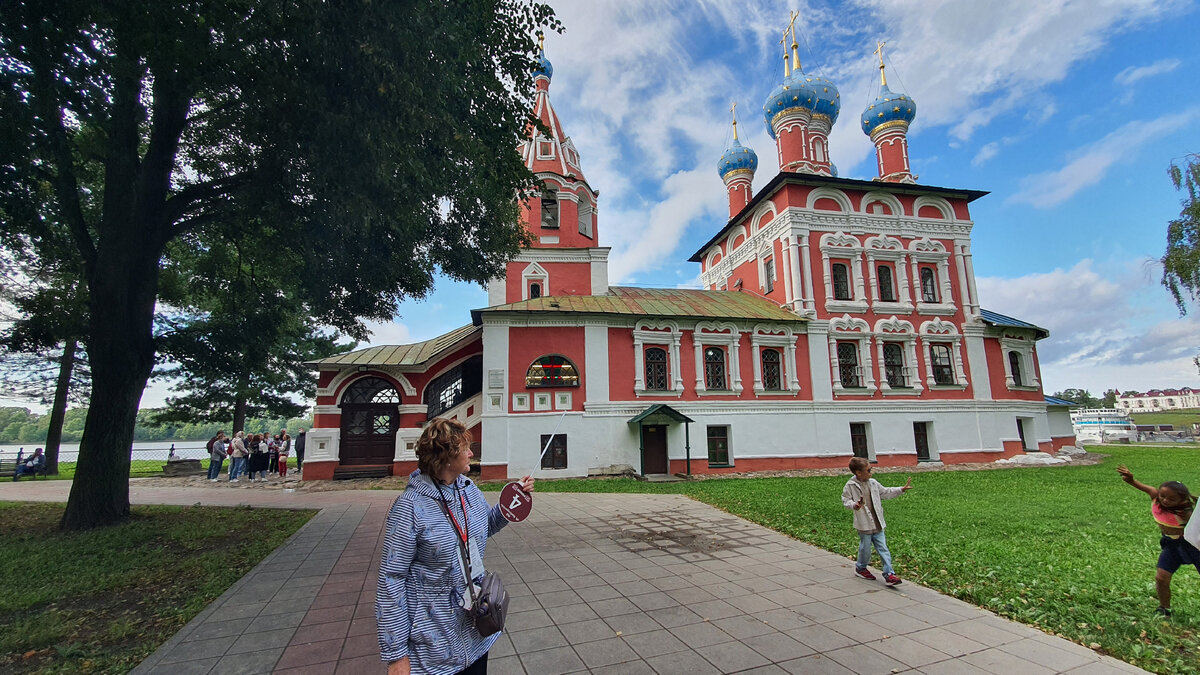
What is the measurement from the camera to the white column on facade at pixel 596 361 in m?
17.5

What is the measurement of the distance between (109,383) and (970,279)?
29166 millimetres

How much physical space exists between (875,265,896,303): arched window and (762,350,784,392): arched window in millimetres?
6307

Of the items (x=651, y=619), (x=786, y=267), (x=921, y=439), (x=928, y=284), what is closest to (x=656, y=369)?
(x=786, y=267)

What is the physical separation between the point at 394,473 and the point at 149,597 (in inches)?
461

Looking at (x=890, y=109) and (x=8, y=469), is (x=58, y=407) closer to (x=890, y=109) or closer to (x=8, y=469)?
(x=8, y=469)

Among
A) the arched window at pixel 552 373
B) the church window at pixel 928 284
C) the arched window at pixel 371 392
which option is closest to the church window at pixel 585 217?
the arched window at pixel 552 373

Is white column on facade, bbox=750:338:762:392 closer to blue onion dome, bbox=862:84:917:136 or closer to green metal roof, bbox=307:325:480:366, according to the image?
green metal roof, bbox=307:325:480:366

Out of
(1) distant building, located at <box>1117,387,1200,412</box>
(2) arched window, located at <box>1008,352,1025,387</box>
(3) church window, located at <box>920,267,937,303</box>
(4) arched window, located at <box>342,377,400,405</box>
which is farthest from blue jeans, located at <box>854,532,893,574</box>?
(1) distant building, located at <box>1117,387,1200,412</box>

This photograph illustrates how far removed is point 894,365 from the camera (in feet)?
70.1

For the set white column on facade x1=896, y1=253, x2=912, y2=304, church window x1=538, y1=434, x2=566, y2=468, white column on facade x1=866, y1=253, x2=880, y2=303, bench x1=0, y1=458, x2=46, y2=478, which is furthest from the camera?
white column on facade x1=896, y1=253, x2=912, y2=304

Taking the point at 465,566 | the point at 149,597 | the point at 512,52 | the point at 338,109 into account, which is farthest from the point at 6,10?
the point at 465,566

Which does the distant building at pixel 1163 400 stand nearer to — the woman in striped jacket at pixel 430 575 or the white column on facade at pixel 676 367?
the white column on facade at pixel 676 367

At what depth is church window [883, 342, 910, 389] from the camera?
21.1 metres

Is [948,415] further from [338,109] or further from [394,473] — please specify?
[338,109]
